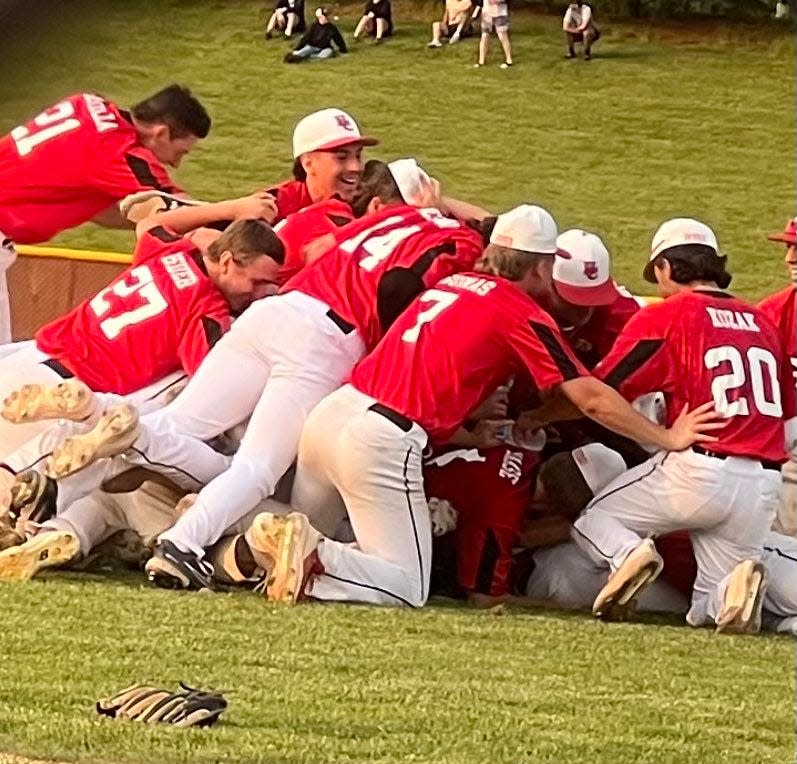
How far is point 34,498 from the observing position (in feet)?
16.1

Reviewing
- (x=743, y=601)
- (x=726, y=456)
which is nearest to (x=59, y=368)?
(x=726, y=456)

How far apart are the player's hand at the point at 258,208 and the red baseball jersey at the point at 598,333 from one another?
119 centimetres

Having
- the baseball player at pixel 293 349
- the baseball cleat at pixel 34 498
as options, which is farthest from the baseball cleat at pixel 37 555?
the baseball player at pixel 293 349

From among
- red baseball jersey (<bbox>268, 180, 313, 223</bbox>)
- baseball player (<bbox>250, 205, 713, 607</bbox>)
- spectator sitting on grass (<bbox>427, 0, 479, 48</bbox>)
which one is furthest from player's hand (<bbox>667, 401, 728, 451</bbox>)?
spectator sitting on grass (<bbox>427, 0, 479, 48</bbox>)

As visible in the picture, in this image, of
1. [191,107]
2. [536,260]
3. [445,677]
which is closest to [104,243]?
[191,107]

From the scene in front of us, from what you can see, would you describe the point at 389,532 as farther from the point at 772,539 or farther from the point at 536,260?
the point at 772,539

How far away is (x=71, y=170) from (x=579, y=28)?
1229 centimetres

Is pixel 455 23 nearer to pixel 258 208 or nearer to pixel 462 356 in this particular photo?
pixel 258 208

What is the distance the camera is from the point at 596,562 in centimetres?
510

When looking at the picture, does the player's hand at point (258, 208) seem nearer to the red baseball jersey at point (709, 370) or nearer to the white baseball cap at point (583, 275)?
the white baseball cap at point (583, 275)

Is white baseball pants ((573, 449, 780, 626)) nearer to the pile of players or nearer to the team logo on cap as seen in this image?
the pile of players

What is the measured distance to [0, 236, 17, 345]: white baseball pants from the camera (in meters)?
6.77

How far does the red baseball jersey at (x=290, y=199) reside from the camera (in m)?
6.28

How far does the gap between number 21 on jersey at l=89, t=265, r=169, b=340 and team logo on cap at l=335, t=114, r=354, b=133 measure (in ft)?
3.01
